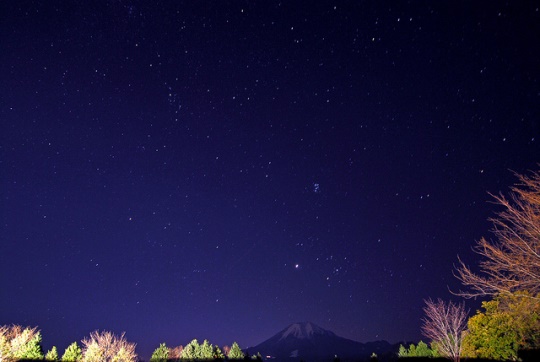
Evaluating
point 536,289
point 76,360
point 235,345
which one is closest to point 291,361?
point 235,345

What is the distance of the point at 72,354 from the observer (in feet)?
73.4

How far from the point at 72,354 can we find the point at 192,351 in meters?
11.9

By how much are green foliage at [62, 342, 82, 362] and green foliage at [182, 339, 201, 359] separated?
10.6 m

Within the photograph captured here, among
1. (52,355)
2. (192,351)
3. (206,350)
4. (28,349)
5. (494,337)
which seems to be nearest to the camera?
(494,337)

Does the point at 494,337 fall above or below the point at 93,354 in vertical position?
below

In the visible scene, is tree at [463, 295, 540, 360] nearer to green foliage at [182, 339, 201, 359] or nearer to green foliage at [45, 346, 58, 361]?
green foliage at [182, 339, 201, 359]

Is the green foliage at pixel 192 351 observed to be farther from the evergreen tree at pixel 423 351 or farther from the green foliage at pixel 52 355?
the evergreen tree at pixel 423 351

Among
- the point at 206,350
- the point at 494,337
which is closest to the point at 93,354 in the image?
the point at 206,350

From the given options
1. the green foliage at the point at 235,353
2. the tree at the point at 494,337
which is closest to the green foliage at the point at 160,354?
the green foliage at the point at 235,353

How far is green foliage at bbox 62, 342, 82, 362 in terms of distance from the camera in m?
22.1

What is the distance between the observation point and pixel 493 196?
21.5ft

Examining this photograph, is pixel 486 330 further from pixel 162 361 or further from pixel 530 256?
pixel 162 361

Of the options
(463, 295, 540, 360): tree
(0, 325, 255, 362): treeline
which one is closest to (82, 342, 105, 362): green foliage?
(0, 325, 255, 362): treeline

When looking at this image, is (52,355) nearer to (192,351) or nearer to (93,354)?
(93,354)
